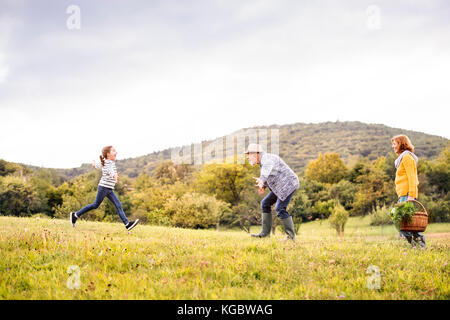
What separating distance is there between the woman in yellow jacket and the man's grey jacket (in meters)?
2.43

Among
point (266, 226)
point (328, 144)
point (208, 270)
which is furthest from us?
point (328, 144)

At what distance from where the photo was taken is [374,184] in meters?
43.3

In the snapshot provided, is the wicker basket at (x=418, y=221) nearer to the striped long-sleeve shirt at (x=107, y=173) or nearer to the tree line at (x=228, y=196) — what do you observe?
the striped long-sleeve shirt at (x=107, y=173)

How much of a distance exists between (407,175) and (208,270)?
5.07 metres

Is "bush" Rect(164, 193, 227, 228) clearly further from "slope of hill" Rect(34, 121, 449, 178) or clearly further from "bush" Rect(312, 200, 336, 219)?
"slope of hill" Rect(34, 121, 449, 178)

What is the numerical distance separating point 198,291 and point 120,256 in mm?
1909

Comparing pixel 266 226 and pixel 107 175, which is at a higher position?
pixel 107 175

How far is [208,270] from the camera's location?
4.71m

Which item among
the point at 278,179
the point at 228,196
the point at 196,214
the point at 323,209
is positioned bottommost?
the point at 323,209

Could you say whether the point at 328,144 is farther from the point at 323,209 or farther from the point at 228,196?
the point at 228,196

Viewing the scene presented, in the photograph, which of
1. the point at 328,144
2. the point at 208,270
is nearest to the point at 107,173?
the point at 208,270

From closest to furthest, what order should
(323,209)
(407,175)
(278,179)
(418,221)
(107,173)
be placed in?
(418,221) → (407,175) → (278,179) → (107,173) → (323,209)

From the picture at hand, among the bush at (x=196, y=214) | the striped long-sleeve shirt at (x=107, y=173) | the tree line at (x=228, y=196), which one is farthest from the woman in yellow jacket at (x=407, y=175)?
the tree line at (x=228, y=196)
